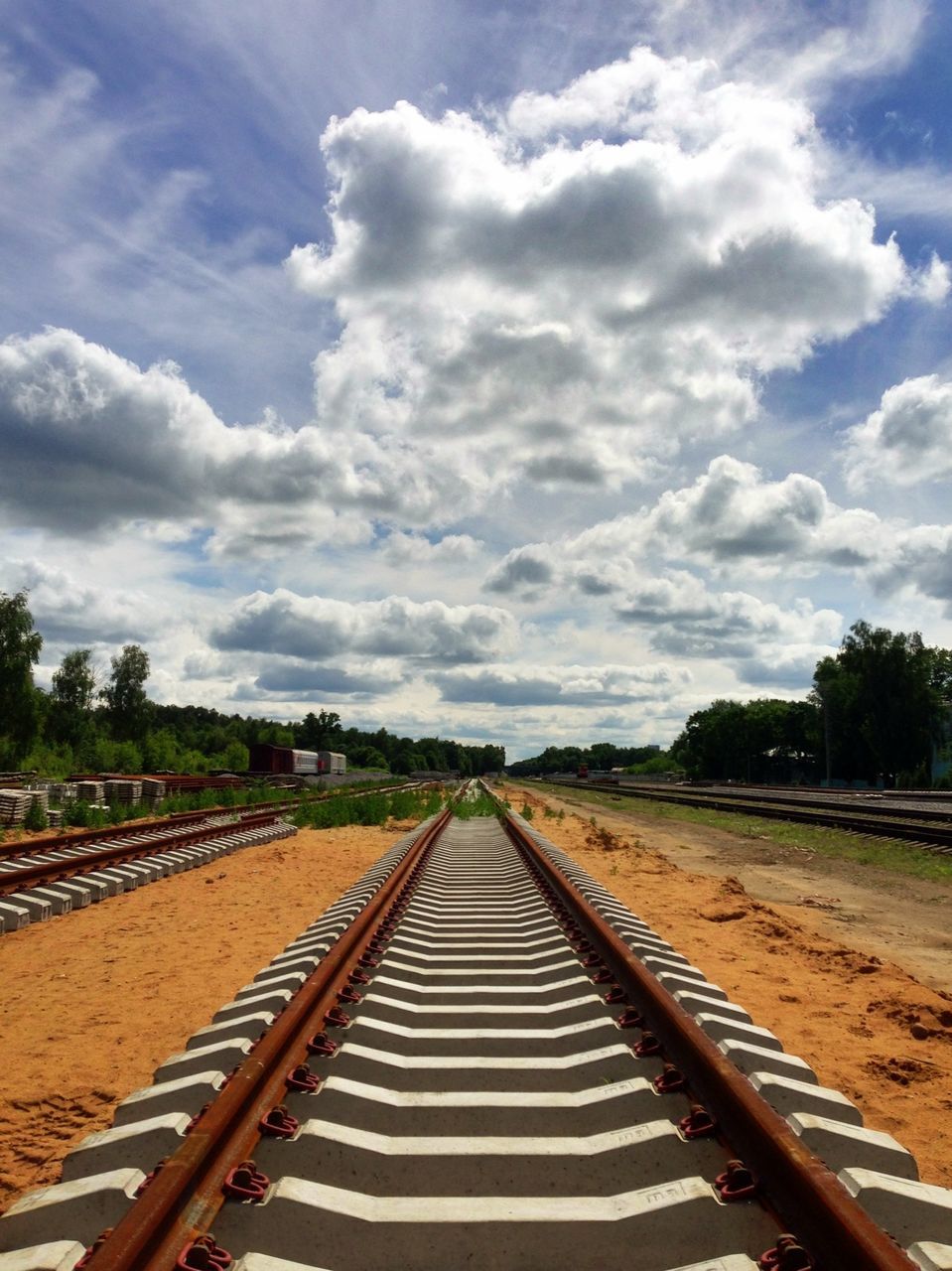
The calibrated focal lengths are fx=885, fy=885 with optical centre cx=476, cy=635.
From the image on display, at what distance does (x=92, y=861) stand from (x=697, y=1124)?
10.1 metres

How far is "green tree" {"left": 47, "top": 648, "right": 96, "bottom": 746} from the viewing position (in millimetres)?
66500

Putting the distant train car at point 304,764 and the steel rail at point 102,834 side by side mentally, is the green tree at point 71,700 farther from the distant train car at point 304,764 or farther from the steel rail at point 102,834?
the steel rail at point 102,834

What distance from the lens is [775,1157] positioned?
266cm

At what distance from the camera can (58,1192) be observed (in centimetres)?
265

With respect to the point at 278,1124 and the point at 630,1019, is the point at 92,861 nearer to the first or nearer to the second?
the point at 630,1019

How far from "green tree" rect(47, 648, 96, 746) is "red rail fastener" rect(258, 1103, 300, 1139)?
68169 millimetres

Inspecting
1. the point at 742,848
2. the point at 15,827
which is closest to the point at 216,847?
the point at 15,827

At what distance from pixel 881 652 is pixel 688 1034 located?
246ft

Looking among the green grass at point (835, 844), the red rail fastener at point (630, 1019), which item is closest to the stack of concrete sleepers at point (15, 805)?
the green grass at point (835, 844)

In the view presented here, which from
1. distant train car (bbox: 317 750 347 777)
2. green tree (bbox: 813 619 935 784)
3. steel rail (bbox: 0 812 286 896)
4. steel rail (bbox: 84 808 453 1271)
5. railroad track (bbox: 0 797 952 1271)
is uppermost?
green tree (bbox: 813 619 935 784)

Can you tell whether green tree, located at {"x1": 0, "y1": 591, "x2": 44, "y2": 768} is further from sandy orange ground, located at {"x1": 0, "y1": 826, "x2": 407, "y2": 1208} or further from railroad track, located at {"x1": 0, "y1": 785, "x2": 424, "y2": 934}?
sandy orange ground, located at {"x1": 0, "y1": 826, "x2": 407, "y2": 1208}

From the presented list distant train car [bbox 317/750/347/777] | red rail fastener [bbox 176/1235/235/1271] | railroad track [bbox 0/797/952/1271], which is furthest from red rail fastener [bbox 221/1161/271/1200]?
distant train car [bbox 317/750/347/777]

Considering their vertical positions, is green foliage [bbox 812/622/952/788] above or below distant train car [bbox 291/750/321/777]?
above

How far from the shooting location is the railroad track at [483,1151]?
2.40 meters
